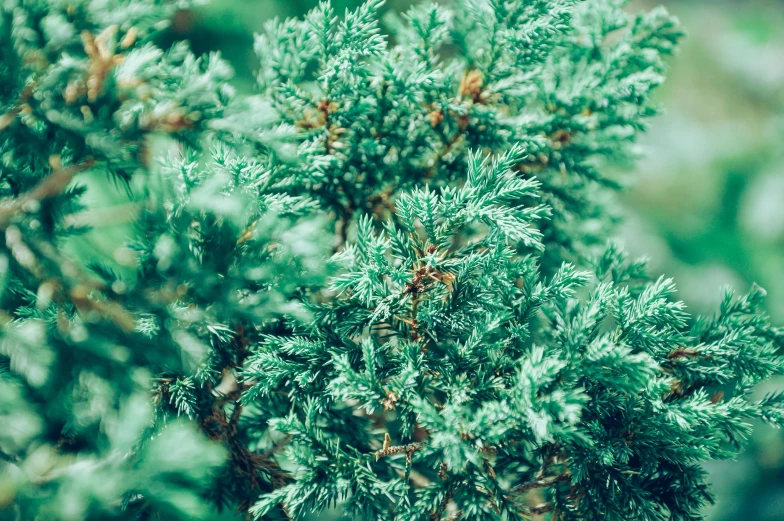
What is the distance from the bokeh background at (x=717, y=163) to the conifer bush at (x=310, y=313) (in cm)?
132

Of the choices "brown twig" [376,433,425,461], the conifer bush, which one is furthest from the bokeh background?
"brown twig" [376,433,425,461]

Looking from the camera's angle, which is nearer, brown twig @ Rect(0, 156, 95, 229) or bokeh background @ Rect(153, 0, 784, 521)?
brown twig @ Rect(0, 156, 95, 229)

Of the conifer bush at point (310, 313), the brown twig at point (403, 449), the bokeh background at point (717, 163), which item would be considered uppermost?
the conifer bush at point (310, 313)

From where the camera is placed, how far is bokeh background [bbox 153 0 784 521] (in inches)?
77.9

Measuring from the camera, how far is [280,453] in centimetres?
77

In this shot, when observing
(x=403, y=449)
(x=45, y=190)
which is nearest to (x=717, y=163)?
(x=403, y=449)

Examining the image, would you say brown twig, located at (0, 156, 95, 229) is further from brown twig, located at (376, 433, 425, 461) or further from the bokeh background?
the bokeh background

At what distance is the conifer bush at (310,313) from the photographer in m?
0.57

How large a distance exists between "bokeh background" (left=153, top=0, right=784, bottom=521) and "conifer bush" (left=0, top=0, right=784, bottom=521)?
1.32m

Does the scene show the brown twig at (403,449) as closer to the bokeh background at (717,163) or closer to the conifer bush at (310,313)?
the conifer bush at (310,313)

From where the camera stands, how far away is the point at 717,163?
9.71 ft

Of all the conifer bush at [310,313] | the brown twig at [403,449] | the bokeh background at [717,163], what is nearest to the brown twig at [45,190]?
the conifer bush at [310,313]

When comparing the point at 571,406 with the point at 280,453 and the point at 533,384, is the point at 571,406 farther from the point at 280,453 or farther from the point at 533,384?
the point at 280,453

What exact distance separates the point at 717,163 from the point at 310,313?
10.0 feet
